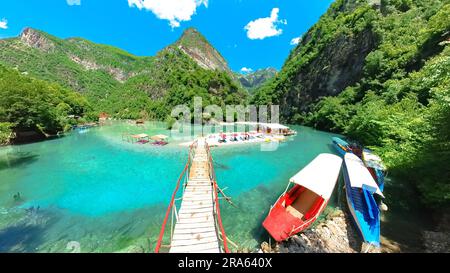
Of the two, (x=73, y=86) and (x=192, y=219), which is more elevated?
(x=73, y=86)

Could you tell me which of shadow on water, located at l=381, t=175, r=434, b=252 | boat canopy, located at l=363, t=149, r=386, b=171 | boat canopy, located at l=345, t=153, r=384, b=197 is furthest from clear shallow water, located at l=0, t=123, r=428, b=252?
boat canopy, located at l=363, t=149, r=386, b=171

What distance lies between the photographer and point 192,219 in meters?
10.3

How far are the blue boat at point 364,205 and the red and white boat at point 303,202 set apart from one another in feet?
4.95

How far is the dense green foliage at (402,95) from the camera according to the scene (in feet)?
35.6

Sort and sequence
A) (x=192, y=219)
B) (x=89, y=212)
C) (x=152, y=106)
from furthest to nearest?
(x=152, y=106) → (x=89, y=212) → (x=192, y=219)

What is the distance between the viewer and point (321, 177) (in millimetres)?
14016

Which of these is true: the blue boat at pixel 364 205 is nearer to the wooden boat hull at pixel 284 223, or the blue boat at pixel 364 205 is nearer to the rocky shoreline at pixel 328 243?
the rocky shoreline at pixel 328 243

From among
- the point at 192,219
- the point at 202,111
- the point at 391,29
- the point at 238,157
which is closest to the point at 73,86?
the point at 202,111

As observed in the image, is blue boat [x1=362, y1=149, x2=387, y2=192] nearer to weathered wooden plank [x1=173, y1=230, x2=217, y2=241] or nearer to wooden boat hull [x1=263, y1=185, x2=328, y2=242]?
wooden boat hull [x1=263, y1=185, x2=328, y2=242]

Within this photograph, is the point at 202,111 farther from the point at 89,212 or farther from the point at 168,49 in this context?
the point at 168,49

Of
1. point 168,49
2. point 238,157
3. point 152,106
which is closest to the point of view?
point 238,157

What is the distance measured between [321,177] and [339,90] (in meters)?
67.7
